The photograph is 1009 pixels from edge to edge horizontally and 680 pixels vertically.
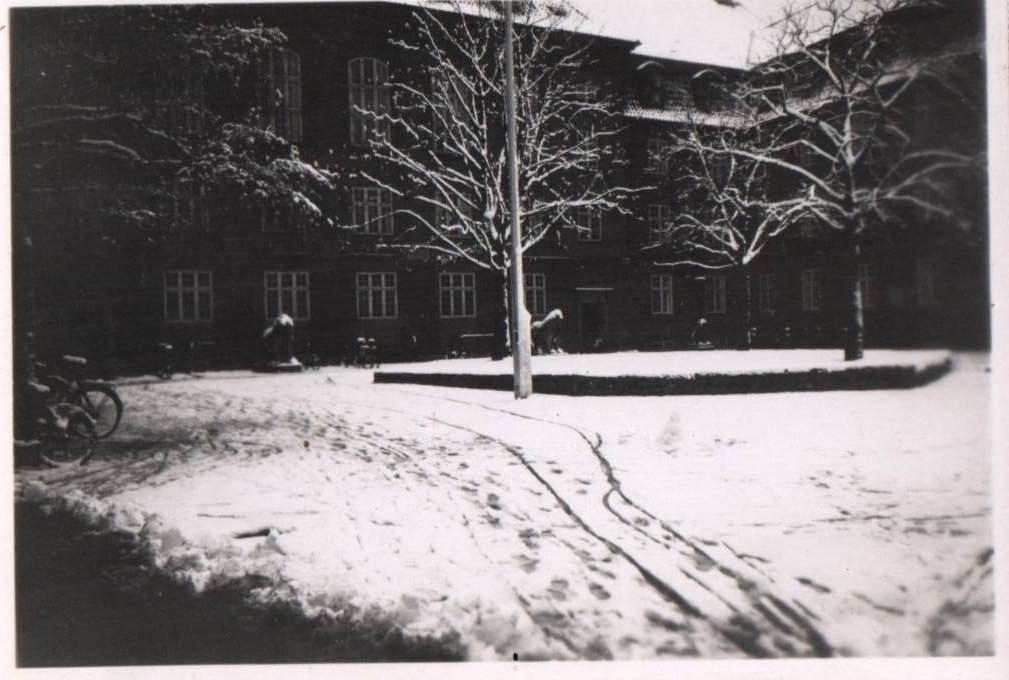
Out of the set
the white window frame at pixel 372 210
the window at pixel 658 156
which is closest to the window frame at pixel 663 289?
the window at pixel 658 156

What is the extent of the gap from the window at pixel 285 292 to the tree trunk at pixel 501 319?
129 centimetres

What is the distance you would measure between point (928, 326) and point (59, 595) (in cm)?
481

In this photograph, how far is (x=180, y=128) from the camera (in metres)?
3.63

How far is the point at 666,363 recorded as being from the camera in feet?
13.0

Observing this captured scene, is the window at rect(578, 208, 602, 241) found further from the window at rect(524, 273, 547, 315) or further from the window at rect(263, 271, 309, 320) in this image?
the window at rect(263, 271, 309, 320)

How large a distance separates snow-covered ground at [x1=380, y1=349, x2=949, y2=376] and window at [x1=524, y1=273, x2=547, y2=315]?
41 centimetres

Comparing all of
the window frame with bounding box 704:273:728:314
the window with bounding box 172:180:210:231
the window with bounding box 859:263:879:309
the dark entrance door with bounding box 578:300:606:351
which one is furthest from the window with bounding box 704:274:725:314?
the window with bounding box 172:180:210:231

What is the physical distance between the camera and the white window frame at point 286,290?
375cm

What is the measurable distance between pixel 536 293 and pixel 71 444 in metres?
2.96

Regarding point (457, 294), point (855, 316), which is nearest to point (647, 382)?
point (855, 316)

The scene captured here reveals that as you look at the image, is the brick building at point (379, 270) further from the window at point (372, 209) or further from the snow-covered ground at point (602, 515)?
the snow-covered ground at point (602, 515)

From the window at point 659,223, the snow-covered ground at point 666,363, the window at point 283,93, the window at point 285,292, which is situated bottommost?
the snow-covered ground at point 666,363

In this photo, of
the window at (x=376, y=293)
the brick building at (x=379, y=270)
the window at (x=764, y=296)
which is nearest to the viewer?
the brick building at (x=379, y=270)

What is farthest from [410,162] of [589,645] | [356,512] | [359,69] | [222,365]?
[589,645]
